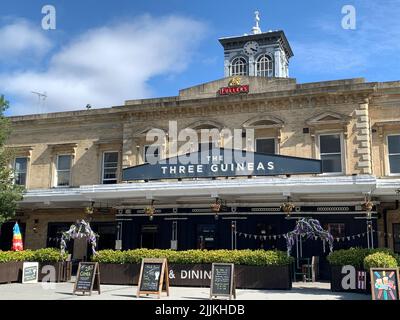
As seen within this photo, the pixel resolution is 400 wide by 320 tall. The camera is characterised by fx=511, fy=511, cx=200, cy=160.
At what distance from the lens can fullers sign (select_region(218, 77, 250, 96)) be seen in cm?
2372

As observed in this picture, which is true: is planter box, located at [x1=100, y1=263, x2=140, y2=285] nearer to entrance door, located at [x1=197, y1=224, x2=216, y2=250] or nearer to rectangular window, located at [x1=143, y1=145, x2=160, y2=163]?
entrance door, located at [x1=197, y1=224, x2=216, y2=250]

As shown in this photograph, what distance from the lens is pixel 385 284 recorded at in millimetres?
13141

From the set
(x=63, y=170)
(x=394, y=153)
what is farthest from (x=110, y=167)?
(x=394, y=153)

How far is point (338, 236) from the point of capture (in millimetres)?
21562

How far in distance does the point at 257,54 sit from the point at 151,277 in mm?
53452

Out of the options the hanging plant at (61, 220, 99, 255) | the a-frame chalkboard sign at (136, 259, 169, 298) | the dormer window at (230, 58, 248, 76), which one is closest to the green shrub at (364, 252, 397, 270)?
the a-frame chalkboard sign at (136, 259, 169, 298)

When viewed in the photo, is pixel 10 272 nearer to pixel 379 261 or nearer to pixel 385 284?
pixel 379 261

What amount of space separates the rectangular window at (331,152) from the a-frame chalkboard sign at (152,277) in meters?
9.90

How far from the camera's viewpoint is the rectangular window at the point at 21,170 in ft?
91.1

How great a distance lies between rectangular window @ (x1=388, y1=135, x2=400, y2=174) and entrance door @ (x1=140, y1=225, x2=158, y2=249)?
11.0m

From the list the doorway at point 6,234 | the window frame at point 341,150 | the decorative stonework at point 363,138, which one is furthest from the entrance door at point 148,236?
the decorative stonework at point 363,138

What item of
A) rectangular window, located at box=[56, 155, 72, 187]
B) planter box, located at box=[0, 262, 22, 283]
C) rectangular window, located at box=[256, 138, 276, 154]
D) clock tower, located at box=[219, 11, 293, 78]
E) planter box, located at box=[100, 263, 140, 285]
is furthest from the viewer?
clock tower, located at box=[219, 11, 293, 78]

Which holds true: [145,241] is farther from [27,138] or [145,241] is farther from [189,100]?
[27,138]

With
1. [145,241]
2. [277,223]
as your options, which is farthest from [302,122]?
[145,241]
